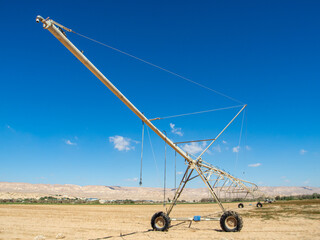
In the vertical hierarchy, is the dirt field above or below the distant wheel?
below

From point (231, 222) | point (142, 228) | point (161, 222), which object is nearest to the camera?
point (231, 222)

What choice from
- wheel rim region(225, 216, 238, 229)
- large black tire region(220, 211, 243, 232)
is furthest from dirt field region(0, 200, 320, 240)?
wheel rim region(225, 216, 238, 229)

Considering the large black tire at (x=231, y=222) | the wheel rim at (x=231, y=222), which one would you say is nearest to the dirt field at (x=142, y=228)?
the large black tire at (x=231, y=222)

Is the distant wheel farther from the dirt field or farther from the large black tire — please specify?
the large black tire

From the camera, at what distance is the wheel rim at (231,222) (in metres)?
13.9

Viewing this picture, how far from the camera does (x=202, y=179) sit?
15.6 m

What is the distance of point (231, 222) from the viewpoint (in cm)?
1409

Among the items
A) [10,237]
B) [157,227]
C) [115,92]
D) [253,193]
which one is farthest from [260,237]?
[253,193]

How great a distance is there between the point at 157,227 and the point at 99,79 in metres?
10.2

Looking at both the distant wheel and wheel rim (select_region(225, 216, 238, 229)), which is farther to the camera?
the distant wheel

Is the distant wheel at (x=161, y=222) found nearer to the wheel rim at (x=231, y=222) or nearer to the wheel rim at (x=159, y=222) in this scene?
the wheel rim at (x=159, y=222)

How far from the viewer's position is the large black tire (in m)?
13.8

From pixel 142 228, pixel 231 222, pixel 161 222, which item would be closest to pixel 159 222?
pixel 161 222

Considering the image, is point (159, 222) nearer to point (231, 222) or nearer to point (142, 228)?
point (142, 228)
